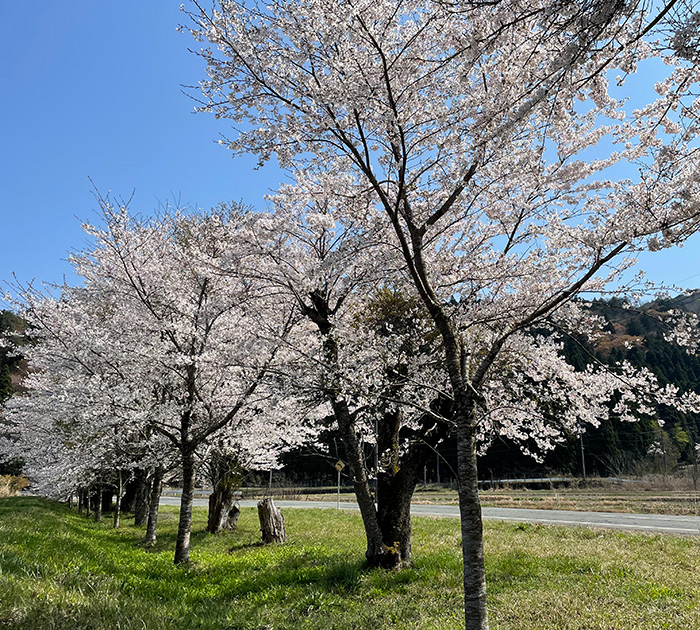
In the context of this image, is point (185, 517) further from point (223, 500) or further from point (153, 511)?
point (223, 500)

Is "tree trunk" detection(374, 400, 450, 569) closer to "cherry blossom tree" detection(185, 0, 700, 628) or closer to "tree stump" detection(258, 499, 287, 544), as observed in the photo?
"cherry blossom tree" detection(185, 0, 700, 628)

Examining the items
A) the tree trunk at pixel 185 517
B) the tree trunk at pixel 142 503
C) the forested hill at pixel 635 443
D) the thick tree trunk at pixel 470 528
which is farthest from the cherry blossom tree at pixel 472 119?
the forested hill at pixel 635 443

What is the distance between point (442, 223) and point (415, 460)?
412 cm

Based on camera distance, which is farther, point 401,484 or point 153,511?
point 153,511

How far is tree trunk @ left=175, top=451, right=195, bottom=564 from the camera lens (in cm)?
908

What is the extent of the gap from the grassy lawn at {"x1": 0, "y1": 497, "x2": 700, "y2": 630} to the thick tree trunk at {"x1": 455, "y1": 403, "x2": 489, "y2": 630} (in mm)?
1517

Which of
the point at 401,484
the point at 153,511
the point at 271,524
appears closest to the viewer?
the point at 401,484

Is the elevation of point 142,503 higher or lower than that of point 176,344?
lower

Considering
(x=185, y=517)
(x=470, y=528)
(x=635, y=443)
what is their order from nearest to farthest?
(x=470, y=528), (x=185, y=517), (x=635, y=443)

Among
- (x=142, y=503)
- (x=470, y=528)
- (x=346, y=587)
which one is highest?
(x=470, y=528)

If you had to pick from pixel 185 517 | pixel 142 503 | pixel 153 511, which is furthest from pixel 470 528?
pixel 142 503

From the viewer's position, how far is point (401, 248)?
573 cm

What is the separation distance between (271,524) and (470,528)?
32.7 ft

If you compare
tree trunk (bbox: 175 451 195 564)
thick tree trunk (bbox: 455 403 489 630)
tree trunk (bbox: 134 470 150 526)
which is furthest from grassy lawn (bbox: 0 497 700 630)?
tree trunk (bbox: 134 470 150 526)
